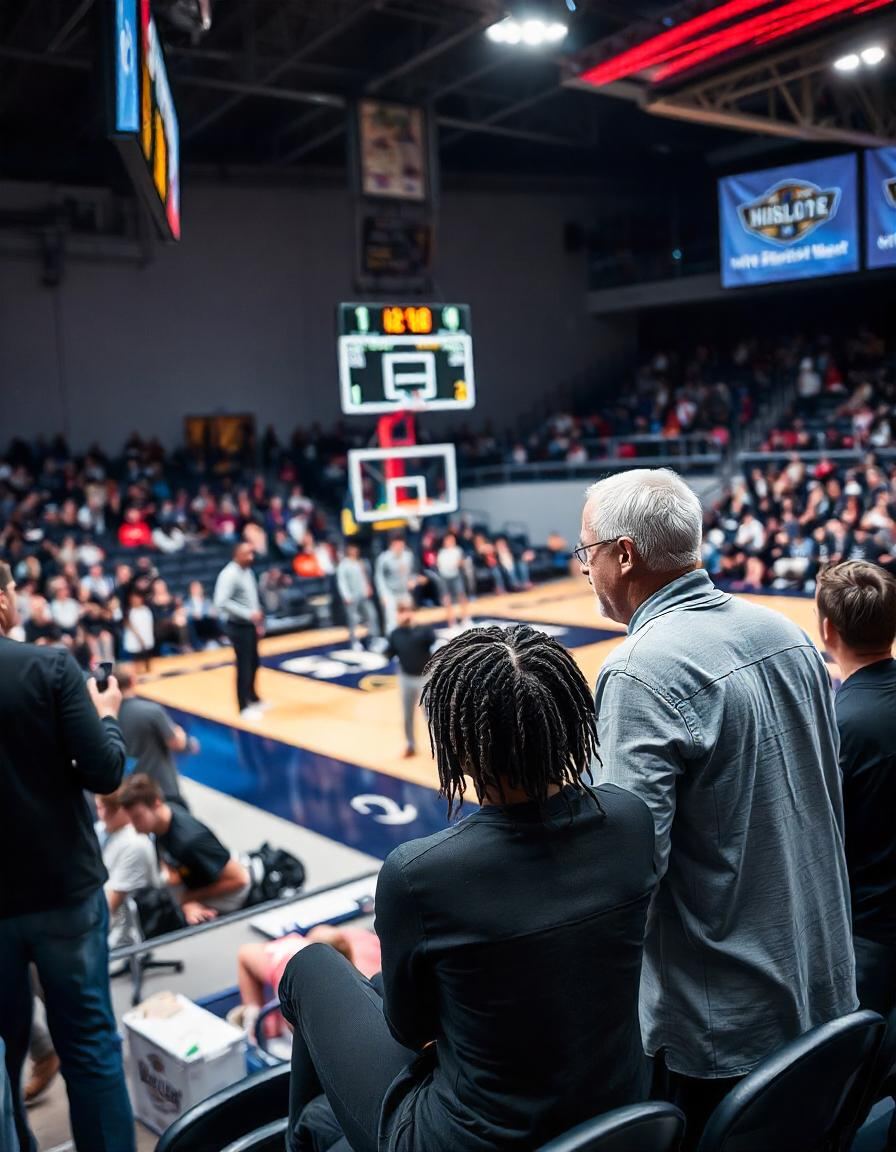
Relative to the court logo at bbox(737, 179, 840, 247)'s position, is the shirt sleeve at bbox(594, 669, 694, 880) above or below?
below

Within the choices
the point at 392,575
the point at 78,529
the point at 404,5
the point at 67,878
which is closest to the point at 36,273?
the point at 78,529

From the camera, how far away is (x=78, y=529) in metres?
16.2

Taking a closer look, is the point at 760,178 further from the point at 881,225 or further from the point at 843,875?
the point at 843,875

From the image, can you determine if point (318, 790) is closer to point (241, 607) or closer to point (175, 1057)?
point (241, 607)

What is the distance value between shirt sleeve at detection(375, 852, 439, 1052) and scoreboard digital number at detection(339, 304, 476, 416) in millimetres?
8942

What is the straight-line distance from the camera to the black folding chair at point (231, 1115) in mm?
2244

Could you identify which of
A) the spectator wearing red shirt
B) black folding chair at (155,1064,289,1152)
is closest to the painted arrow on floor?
black folding chair at (155,1064,289,1152)

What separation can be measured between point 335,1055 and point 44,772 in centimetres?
132

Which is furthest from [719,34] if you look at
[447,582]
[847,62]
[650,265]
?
[650,265]

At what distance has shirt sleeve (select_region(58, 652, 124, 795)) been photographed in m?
2.79

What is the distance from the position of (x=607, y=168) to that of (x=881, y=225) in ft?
39.9

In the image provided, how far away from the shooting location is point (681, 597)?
2031 millimetres

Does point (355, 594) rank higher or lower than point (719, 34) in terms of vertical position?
lower

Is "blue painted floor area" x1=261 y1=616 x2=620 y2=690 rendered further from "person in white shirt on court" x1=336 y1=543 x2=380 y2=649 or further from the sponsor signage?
the sponsor signage
